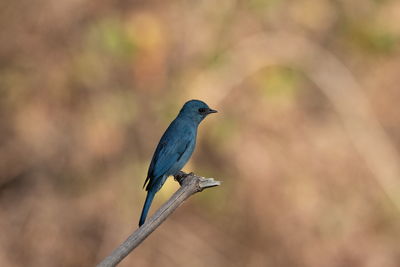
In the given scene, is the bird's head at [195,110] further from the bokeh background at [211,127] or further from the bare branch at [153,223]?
the bokeh background at [211,127]

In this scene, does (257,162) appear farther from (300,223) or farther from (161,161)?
(161,161)

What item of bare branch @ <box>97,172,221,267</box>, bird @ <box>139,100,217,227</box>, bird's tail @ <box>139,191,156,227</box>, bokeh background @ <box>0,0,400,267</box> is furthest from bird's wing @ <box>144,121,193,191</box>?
bokeh background @ <box>0,0,400,267</box>

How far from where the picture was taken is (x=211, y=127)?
31.2ft

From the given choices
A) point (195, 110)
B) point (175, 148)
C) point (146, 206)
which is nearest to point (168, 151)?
point (175, 148)

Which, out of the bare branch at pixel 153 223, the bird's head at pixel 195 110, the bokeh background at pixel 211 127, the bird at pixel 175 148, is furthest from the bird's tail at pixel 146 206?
the bokeh background at pixel 211 127

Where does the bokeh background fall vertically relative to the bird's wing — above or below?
above

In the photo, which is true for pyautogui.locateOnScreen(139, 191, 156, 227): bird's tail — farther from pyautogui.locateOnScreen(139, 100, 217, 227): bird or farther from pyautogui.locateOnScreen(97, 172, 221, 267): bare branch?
pyautogui.locateOnScreen(97, 172, 221, 267): bare branch

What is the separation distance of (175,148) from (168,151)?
0.12 meters

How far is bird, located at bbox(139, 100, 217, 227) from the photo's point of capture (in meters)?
4.81

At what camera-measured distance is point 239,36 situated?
1024cm

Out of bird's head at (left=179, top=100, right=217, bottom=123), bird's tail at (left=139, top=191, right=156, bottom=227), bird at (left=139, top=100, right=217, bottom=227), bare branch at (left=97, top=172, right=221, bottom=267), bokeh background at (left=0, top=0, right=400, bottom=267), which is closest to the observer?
bare branch at (left=97, top=172, right=221, bottom=267)

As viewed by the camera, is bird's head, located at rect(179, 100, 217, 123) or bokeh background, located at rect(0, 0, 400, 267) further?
bokeh background, located at rect(0, 0, 400, 267)

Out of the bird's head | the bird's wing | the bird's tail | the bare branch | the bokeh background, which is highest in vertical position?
the bokeh background

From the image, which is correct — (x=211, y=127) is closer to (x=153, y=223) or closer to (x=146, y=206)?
(x=146, y=206)
